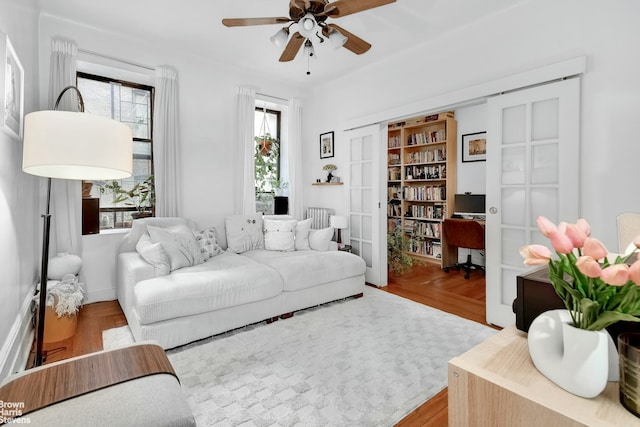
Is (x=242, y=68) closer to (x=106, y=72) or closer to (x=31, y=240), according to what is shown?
(x=106, y=72)

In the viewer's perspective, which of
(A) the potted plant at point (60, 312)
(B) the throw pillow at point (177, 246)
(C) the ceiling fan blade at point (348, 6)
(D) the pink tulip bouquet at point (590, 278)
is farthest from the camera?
(B) the throw pillow at point (177, 246)

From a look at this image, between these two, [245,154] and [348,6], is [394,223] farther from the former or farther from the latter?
[348,6]

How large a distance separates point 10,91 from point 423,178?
516 cm

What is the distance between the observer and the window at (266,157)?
4.63 metres

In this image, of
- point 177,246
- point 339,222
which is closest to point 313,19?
point 177,246

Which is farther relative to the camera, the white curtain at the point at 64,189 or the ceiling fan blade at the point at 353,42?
the white curtain at the point at 64,189

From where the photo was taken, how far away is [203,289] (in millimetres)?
2414

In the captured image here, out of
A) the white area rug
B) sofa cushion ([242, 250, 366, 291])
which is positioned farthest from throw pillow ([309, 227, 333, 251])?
the white area rug

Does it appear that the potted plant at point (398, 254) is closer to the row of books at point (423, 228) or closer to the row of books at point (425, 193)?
the row of books at point (423, 228)

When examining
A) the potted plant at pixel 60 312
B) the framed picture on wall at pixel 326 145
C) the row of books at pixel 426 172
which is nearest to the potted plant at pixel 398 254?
the row of books at pixel 426 172

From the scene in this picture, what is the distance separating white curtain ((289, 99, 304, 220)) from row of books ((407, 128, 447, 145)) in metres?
2.20

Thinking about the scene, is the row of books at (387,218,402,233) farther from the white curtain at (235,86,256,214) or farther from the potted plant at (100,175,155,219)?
the potted plant at (100,175,155,219)

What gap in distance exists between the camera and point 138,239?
3.17 m

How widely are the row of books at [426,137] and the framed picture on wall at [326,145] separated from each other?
1841 mm
